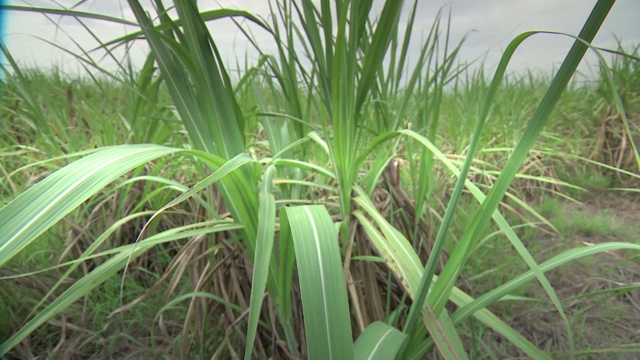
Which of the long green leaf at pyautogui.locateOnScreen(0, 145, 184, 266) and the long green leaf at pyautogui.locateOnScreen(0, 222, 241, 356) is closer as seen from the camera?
the long green leaf at pyautogui.locateOnScreen(0, 145, 184, 266)

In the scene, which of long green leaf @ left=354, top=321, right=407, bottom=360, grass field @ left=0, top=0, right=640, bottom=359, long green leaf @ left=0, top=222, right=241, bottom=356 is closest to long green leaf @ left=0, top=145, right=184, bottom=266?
grass field @ left=0, top=0, right=640, bottom=359

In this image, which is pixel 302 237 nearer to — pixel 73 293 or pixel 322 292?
pixel 322 292

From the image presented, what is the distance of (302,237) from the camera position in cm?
42

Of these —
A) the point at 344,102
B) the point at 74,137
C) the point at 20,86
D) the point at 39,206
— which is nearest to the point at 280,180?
the point at 344,102

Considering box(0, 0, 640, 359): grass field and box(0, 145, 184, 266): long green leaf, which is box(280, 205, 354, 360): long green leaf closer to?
box(0, 0, 640, 359): grass field

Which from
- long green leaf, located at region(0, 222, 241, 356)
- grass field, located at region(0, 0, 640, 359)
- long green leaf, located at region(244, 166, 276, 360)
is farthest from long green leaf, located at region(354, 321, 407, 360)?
long green leaf, located at region(0, 222, 241, 356)

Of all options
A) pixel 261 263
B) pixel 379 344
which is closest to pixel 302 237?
pixel 261 263

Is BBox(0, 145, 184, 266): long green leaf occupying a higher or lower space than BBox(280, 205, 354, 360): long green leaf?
higher

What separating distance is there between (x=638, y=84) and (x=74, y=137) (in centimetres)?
252

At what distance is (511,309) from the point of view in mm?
922

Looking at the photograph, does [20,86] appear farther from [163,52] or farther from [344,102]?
[344,102]

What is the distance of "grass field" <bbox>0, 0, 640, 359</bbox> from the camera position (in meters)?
0.43

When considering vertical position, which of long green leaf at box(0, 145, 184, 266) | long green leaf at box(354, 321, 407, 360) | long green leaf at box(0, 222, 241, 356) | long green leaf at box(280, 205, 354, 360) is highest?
long green leaf at box(0, 145, 184, 266)

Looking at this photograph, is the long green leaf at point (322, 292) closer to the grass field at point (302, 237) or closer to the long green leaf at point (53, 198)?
the grass field at point (302, 237)
